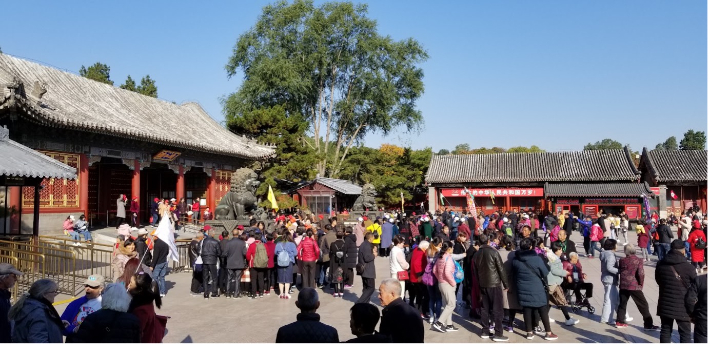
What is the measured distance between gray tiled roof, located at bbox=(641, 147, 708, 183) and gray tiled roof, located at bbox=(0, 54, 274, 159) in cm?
2505

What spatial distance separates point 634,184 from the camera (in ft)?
109

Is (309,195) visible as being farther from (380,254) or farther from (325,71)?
(380,254)

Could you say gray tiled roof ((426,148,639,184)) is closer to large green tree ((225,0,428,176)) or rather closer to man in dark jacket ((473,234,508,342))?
large green tree ((225,0,428,176))

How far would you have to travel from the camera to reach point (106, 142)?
64.5 feet

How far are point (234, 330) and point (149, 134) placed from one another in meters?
→ 14.9

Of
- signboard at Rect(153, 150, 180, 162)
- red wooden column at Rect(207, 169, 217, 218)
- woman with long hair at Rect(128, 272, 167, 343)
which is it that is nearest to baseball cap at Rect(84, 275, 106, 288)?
woman with long hair at Rect(128, 272, 167, 343)

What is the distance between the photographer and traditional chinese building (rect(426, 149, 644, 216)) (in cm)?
3344

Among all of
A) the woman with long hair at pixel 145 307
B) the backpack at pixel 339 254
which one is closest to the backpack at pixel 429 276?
the backpack at pixel 339 254

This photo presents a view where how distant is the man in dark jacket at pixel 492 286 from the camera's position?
22.0 ft

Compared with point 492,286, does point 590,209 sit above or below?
above

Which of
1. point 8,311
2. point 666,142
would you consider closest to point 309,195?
point 8,311

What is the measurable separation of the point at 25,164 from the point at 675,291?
36.1 feet

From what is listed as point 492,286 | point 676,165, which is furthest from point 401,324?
point 676,165

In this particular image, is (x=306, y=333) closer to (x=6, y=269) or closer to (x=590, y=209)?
(x=6, y=269)
